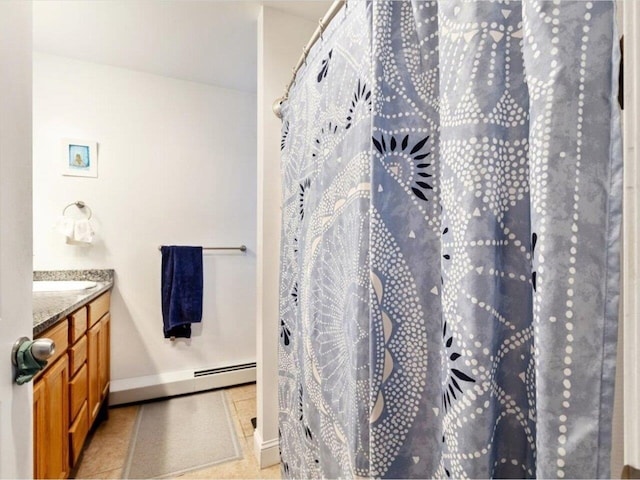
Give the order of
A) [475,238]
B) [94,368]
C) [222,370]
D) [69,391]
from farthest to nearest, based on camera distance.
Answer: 1. [222,370]
2. [94,368]
3. [69,391]
4. [475,238]

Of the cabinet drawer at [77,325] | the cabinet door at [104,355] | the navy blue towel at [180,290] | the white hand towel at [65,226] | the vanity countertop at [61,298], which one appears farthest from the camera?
the navy blue towel at [180,290]

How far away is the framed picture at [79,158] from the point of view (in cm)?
204

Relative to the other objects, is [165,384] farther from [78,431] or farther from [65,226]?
[65,226]

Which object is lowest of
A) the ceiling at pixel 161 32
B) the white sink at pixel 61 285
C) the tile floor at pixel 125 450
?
the tile floor at pixel 125 450

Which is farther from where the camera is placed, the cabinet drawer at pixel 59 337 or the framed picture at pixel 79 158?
the framed picture at pixel 79 158

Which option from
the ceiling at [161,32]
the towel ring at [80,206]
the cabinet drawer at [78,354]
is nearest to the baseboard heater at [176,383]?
the cabinet drawer at [78,354]

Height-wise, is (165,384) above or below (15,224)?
below

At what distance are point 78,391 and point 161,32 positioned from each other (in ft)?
6.79

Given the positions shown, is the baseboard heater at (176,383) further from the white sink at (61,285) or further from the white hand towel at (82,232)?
the white hand towel at (82,232)

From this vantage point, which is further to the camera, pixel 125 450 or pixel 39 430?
pixel 125 450

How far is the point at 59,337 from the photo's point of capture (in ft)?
3.91

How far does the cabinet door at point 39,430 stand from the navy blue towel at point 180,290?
3.76 ft

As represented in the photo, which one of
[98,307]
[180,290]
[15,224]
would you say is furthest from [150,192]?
[15,224]

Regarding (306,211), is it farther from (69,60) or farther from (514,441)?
(69,60)
